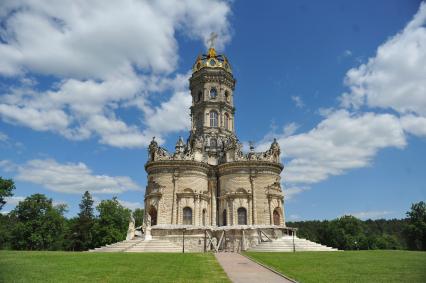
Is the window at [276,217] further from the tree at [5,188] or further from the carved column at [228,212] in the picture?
the tree at [5,188]

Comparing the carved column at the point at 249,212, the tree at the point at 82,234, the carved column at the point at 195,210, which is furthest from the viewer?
the tree at the point at 82,234

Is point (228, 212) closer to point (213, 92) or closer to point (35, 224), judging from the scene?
point (213, 92)

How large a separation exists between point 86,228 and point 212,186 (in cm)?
3344

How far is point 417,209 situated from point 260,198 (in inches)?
1283

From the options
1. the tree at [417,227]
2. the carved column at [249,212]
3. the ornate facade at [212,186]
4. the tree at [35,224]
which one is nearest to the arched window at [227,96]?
the ornate facade at [212,186]

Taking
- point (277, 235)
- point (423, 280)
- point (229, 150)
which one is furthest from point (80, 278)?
point (229, 150)

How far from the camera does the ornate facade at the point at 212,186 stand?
4491 centimetres

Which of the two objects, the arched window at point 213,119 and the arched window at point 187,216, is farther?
the arched window at point 213,119

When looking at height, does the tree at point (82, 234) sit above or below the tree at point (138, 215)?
below

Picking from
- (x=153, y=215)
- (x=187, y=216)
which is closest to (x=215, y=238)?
(x=187, y=216)

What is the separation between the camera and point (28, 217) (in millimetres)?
57188

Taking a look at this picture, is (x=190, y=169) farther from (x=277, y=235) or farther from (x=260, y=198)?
(x=277, y=235)

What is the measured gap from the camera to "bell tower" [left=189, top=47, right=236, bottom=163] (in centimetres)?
→ 5353

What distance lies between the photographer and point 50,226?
188 feet
